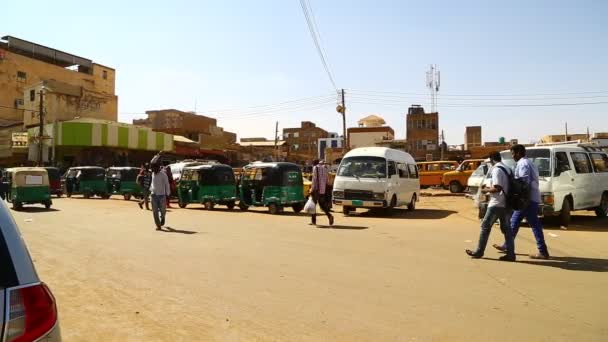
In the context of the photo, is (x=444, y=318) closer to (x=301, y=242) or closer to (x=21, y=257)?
(x=21, y=257)

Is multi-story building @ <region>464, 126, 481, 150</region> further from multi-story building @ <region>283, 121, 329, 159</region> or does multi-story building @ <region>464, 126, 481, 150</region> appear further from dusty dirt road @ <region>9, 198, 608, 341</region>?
dusty dirt road @ <region>9, 198, 608, 341</region>

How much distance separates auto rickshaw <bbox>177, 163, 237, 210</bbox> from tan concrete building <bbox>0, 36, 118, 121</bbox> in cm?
3225

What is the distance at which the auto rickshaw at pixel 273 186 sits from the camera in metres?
17.4

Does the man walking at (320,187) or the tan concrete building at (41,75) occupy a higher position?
the tan concrete building at (41,75)

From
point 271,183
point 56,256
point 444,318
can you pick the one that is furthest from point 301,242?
point 271,183

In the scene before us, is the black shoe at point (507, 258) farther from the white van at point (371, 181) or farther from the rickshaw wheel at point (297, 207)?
the rickshaw wheel at point (297, 207)

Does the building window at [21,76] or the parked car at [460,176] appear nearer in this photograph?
the parked car at [460,176]

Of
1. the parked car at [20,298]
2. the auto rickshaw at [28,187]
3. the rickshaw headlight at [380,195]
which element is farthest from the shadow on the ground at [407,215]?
the parked car at [20,298]

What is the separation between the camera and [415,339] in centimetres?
429

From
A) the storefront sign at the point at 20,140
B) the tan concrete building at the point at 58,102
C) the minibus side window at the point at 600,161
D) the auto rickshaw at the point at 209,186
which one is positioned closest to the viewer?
the minibus side window at the point at 600,161

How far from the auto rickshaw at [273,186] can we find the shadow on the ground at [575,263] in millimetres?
10413

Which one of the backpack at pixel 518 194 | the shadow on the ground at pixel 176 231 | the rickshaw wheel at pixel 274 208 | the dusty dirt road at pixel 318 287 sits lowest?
the dusty dirt road at pixel 318 287

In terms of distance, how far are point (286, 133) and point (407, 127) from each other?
133ft

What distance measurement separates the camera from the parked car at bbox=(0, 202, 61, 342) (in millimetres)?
2102
